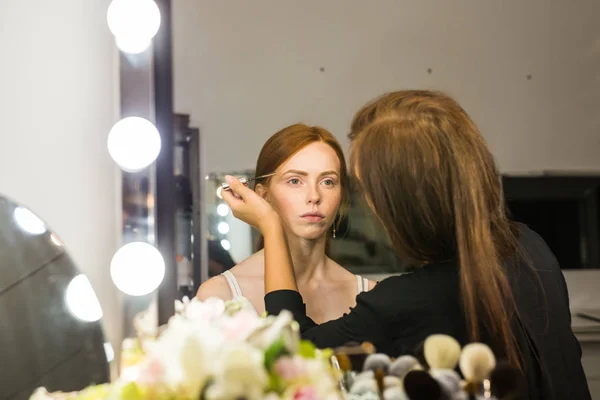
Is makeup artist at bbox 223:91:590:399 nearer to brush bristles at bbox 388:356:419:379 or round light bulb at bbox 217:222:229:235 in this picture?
brush bristles at bbox 388:356:419:379

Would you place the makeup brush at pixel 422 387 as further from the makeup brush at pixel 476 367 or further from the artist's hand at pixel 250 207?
the artist's hand at pixel 250 207

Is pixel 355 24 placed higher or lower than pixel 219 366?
higher

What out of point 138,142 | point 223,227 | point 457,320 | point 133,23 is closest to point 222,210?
point 223,227

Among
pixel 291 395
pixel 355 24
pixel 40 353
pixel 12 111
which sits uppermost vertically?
pixel 355 24

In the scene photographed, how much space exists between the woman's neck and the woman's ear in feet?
0.17

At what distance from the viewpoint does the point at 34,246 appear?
64 cm

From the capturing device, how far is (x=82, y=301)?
0.65 meters

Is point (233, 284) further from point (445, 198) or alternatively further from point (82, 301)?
point (445, 198)

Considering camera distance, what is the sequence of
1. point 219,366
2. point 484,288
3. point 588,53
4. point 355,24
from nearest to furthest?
1. point 219,366
2. point 484,288
3. point 355,24
4. point 588,53

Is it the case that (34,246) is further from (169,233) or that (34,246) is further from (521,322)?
(521,322)

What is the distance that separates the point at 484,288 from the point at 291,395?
206mm

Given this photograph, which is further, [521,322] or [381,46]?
[381,46]

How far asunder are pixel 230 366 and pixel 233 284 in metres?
0.36

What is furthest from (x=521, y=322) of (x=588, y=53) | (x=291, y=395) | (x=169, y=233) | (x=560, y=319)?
(x=588, y=53)
